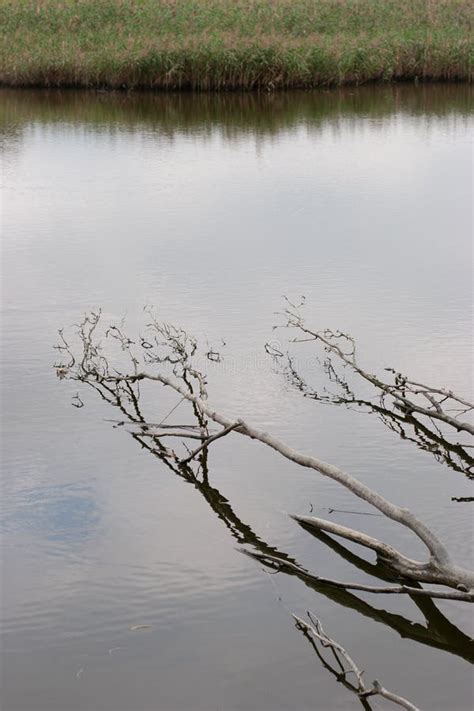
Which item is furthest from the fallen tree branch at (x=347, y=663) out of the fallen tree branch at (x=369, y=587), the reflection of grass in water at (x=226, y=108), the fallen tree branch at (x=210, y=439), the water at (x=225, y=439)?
the reflection of grass in water at (x=226, y=108)

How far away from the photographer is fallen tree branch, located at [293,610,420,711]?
9.75ft

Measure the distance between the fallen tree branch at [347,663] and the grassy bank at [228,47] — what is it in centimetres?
1457

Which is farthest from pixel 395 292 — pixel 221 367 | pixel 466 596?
pixel 466 596

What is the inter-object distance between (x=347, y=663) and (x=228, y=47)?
1500 centimetres

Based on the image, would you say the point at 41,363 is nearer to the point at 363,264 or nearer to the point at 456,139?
the point at 363,264

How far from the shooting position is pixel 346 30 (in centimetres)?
1988

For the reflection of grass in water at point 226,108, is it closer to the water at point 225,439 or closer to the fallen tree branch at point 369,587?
the water at point 225,439

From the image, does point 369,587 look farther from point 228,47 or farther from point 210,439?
point 228,47

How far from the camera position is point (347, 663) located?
3400 mm

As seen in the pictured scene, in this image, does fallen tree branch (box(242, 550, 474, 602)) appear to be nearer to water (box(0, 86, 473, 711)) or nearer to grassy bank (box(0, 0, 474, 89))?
water (box(0, 86, 473, 711))

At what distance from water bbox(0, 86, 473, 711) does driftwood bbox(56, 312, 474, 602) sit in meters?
0.12

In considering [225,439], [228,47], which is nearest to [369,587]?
[225,439]

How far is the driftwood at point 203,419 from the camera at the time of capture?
3621 millimetres

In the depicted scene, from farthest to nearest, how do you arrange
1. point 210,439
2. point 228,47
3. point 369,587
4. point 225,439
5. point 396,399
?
point 228,47, point 396,399, point 225,439, point 210,439, point 369,587
